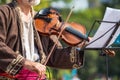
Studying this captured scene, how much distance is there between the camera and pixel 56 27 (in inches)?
210

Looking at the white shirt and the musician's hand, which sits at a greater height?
the white shirt

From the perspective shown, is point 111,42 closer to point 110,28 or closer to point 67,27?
point 110,28

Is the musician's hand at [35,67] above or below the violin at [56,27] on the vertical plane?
below

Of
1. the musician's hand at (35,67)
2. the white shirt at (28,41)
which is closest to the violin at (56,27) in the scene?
the white shirt at (28,41)

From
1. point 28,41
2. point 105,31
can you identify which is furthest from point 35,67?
point 105,31

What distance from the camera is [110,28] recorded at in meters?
4.90

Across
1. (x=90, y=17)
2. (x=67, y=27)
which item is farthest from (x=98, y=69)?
(x=67, y=27)

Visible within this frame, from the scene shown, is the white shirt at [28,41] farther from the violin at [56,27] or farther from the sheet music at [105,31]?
the sheet music at [105,31]

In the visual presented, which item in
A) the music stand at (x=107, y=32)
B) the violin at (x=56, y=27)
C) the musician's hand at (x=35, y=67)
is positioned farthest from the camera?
the violin at (x=56, y=27)

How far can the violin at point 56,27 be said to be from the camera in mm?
5281

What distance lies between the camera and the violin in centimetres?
528

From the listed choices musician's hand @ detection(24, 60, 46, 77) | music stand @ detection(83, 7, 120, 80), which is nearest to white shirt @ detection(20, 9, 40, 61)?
musician's hand @ detection(24, 60, 46, 77)

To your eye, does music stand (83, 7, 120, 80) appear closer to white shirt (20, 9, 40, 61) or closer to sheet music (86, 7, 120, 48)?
sheet music (86, 7, 120, 48)

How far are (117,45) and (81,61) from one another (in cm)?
40
